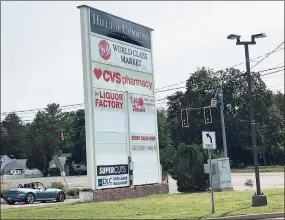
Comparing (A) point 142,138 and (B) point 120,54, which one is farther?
(A) point 142,138

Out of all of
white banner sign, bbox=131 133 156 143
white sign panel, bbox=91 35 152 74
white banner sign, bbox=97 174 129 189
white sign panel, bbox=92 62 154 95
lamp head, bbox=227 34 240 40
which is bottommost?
white banner sign, bbox=97 174 129 189

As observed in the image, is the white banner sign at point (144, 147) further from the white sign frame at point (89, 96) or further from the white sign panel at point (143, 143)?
the white sign frame at point (89, 96)

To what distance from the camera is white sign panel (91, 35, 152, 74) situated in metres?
22.2

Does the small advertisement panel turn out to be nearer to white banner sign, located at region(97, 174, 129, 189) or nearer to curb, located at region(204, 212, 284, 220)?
white banner sign, located at region(97, 174, 129, 189)

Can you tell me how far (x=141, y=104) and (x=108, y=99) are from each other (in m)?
2.90

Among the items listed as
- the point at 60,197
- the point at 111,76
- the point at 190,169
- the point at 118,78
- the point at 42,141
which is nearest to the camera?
the point at 111,76

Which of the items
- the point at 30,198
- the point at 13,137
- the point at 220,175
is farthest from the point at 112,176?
the point at 13,137

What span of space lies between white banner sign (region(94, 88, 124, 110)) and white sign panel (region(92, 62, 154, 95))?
26 centimetres

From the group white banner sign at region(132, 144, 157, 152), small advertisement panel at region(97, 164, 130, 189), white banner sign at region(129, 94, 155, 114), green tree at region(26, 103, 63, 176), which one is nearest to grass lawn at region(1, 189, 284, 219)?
small advertisement panel at region(97, 164, 130, 189)

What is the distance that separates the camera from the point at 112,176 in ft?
71.9

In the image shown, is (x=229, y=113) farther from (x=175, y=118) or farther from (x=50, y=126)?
(x=50, y=126)

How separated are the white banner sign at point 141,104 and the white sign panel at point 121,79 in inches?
11.3

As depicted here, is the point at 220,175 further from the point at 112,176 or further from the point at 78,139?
the point at 78,139

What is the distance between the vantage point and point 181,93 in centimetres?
8125
